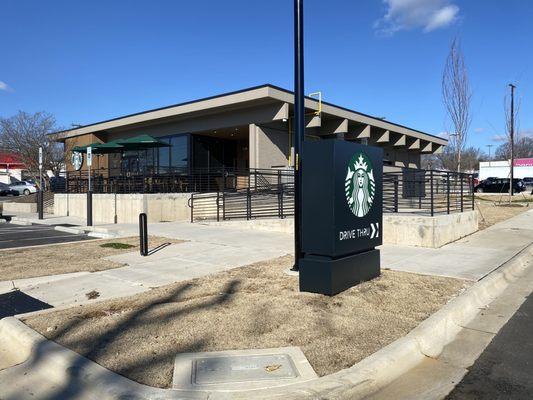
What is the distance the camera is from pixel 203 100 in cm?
2364

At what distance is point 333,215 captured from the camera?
6121mm

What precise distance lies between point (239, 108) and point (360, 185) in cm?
1751

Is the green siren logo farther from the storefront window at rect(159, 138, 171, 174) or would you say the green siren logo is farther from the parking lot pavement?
the storefront window at rect(159, 138, 171, 174)

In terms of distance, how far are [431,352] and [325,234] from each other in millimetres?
2005

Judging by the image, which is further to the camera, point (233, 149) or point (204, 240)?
point (233, 149)

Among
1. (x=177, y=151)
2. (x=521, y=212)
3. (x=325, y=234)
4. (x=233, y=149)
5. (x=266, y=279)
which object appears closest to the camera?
(x=325, y=234)

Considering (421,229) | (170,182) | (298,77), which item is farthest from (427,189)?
(170,182)

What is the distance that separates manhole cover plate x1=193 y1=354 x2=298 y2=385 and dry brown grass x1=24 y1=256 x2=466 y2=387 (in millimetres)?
263

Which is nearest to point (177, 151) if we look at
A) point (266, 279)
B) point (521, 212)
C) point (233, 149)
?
point (233, 149)

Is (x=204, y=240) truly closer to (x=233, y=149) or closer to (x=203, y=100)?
(x=203, y=100)

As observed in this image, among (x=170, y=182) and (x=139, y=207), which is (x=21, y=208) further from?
(x=139, y=207)

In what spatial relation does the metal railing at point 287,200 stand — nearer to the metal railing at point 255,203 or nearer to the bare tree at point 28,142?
the metal railing at point 255,203

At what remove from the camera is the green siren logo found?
651 cm

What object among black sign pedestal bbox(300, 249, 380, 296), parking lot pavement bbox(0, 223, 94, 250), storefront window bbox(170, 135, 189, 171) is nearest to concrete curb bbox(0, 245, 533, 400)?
black sign pedestal bbox(300, 249, 380, 296)
